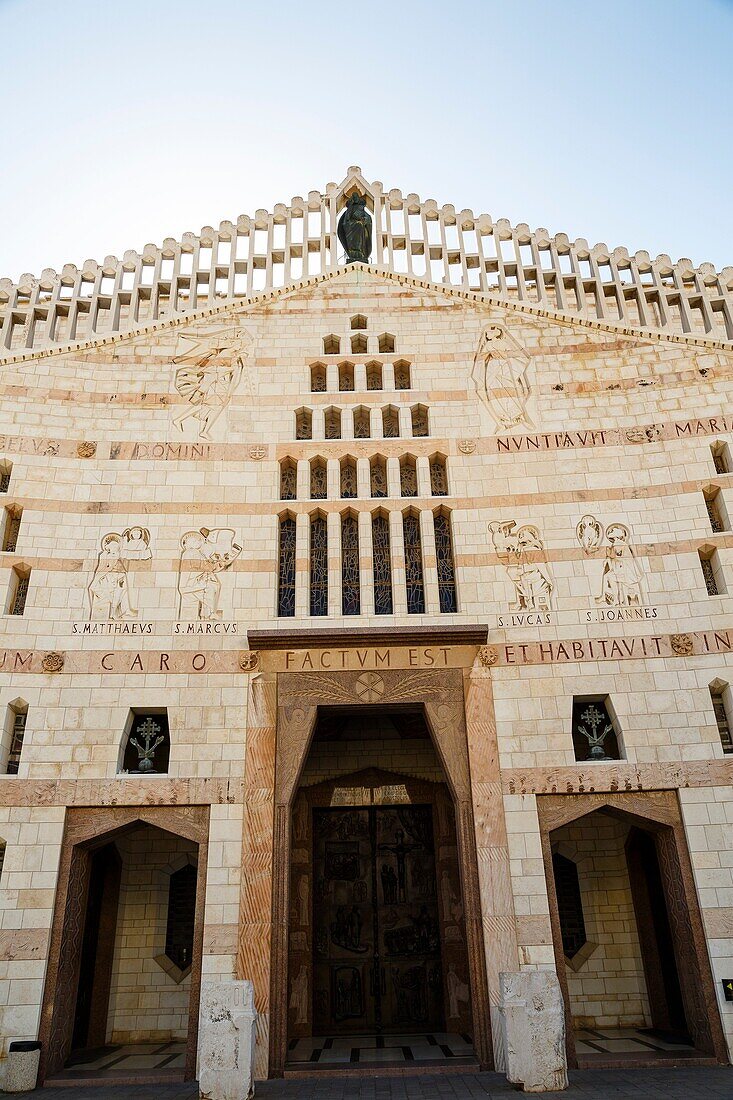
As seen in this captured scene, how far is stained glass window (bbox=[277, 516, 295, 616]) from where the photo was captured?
49.2 feet

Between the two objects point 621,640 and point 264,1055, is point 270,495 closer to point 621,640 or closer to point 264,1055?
point 621,640

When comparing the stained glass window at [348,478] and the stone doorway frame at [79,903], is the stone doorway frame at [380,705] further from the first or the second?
the stained glass window at [348,478]

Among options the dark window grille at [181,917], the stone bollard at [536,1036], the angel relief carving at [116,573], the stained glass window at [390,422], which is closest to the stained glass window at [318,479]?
the stained glass window at [390,422]

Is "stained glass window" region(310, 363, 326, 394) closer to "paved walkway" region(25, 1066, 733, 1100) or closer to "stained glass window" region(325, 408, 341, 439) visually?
"stained glass window" region(325, 408, 341, 439)

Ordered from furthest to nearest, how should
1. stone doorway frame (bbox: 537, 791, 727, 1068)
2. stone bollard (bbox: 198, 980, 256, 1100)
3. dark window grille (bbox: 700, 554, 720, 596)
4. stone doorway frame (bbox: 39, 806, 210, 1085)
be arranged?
dark window grille (bbox: 700, 554, 720, 596), stone doorway frame (bbox: 537, 791, 727, 1068), stone doorway frame (bbox: 39, 806, 210, 1085), stone bollard (bbox: 198, 980, 256, 1100)

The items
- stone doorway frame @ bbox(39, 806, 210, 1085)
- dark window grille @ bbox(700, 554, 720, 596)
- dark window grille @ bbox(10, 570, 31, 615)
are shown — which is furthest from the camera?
dark window grille @ bbox(700, 554, 720, 596)

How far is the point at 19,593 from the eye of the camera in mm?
14852

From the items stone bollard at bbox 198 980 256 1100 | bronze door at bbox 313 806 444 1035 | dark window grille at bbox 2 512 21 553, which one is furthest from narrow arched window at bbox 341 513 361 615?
stone bollard at bbox 198 980 256 1100

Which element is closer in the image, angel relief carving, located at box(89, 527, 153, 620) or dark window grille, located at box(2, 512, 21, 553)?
angel relief carving, located at box(89, 527, 153, 620)

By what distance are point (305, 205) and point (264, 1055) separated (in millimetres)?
17373

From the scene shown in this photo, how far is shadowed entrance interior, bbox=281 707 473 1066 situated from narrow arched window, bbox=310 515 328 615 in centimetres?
209

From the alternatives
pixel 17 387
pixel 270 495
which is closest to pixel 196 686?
pixel 270 495

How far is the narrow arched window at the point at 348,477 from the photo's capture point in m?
16.2

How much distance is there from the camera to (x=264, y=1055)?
1182cm
